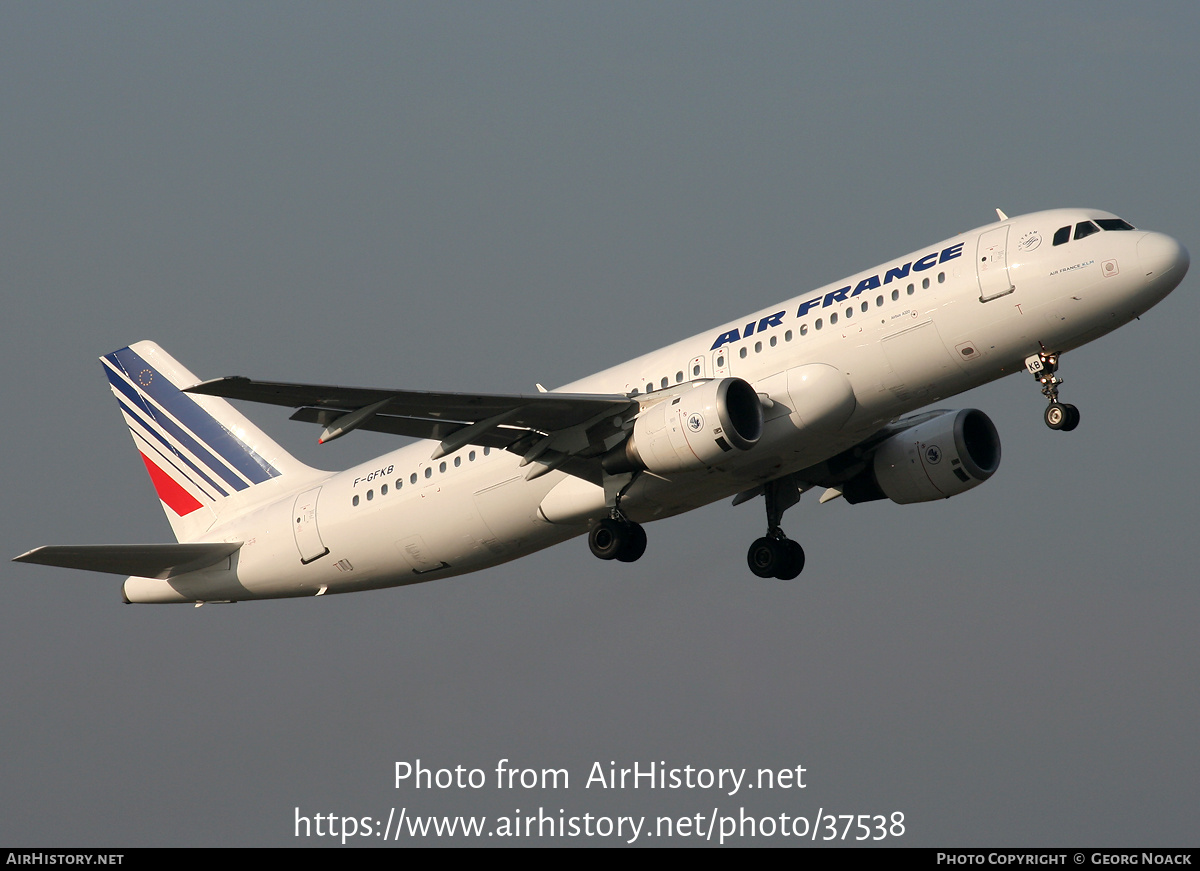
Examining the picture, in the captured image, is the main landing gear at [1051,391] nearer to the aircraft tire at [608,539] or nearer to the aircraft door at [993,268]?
the aircraft door at [993,268]

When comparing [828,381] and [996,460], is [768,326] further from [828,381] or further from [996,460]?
[996,460]

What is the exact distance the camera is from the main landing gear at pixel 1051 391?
99.8 ft

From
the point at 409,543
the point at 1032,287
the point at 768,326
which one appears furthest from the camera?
the point at 409,543

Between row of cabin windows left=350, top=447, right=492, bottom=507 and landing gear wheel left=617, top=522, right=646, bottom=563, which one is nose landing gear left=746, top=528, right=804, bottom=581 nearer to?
landing gear wheel left=617, top=522, right=646, bottom=563

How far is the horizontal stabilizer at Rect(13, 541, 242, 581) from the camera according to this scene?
34.5 m

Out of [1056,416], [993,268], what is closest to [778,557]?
[1056,416]

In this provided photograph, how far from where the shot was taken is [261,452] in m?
41.0

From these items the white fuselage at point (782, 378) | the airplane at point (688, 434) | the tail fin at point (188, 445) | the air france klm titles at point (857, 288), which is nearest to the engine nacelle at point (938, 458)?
the airplane at point (688, 434)

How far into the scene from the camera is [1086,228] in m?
30.2

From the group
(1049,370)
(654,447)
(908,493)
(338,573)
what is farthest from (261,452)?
(1049,370)

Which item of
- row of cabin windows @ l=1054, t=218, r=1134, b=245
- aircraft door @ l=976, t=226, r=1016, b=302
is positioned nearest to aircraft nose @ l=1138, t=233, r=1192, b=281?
row of cabin windows @ l=1054, t=218, r=1134, b=245

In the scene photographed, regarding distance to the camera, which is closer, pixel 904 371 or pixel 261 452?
pixel 904 371

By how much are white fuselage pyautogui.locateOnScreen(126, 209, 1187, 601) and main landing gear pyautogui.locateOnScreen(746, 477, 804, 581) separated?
12.3 feet

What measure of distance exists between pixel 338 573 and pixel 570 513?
21.7 ft
